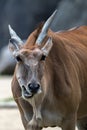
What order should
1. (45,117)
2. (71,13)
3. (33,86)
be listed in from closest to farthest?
1. (33,86)
2. (45,117)
3. (71,13)

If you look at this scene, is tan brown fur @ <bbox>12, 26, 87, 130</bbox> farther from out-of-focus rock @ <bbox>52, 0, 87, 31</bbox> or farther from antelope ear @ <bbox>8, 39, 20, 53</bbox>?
out-of-focus rock @ <bbox>52, 0, 87, 31</bbox>

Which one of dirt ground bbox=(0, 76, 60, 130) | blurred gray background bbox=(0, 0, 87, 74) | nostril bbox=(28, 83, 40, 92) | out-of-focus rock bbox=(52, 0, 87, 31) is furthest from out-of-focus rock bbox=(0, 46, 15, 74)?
nostril bbox=(28, 83, 40, 92)

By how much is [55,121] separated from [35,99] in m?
0.36

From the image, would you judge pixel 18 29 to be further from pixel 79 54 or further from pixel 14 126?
pixel 79 54

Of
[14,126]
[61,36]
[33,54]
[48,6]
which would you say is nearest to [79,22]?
[48,6]

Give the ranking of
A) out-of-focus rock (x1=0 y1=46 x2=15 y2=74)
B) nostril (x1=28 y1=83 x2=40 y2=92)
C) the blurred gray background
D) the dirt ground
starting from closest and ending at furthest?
nostril (x1=28 y1=83 x2=40 y2=92) → the dirt ground → out-of-focus rock (x1=0 y1=46 x2=15 y2=74) → the blurred gray background

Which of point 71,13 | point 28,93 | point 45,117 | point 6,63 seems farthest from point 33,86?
point 71,13

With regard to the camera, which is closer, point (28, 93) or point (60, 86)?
point (28, 93)

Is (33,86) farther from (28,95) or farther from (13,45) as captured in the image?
(13,45)

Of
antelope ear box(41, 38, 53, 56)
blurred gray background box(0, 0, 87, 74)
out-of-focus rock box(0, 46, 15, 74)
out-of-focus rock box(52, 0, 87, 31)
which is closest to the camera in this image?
antelope ear box(41, 38, 53, 56)

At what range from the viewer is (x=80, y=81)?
20.9 ft

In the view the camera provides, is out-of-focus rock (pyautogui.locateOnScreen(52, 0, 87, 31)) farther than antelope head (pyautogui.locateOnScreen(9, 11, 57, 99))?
Yes

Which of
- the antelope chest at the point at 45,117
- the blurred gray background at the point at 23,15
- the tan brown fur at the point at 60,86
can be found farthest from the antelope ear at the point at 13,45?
the blurred gray background at the point at 23,15

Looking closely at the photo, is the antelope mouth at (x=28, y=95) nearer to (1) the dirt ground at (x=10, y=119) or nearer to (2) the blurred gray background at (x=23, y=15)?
(1) the dirt ground at (x=10, y=119)
